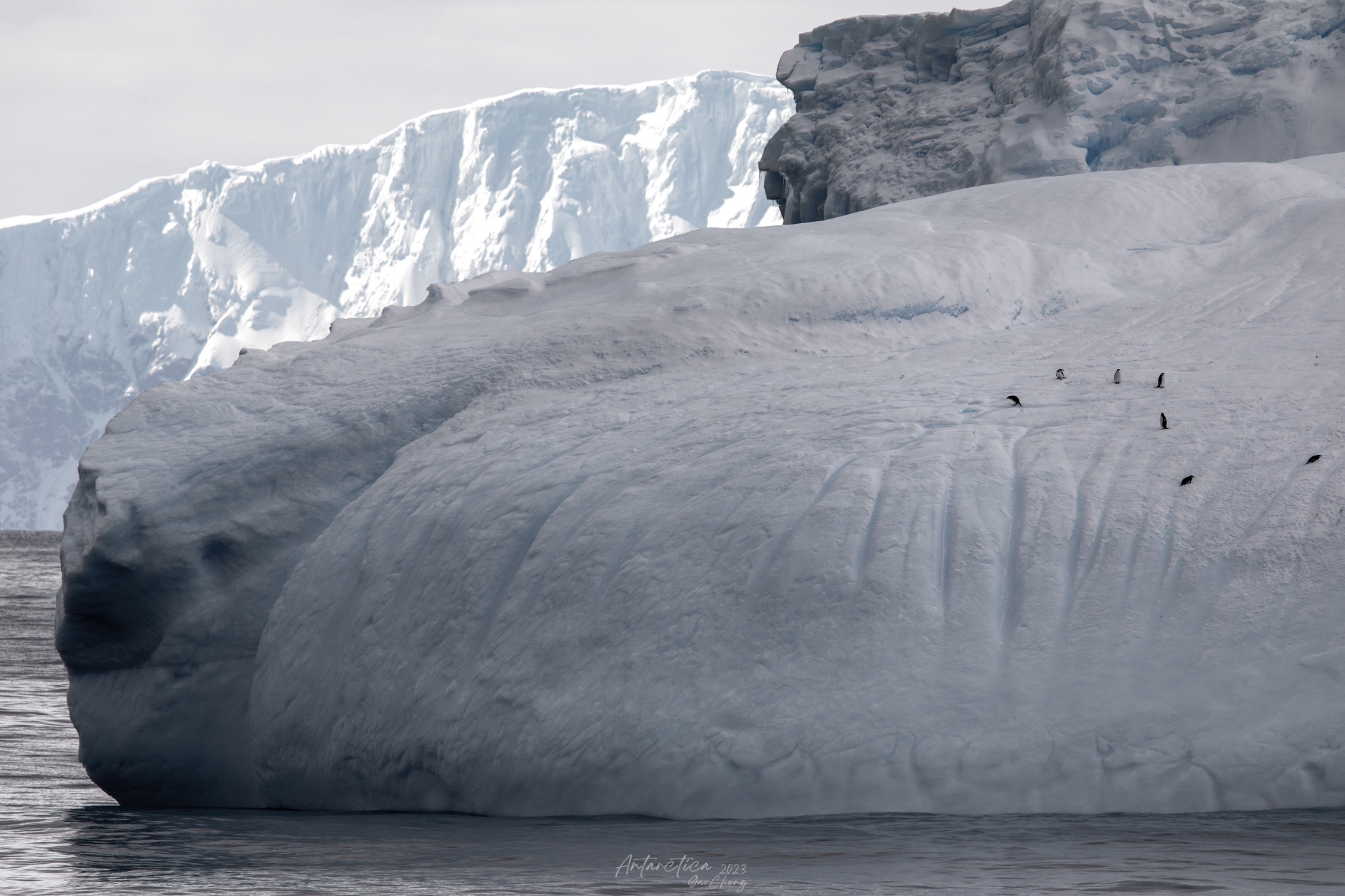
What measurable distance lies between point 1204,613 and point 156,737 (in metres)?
4.47

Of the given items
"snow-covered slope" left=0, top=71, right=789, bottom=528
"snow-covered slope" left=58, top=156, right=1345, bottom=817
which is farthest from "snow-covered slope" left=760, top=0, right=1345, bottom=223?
"snow-covered slope" left=0, top=71, right=789, bottom=528

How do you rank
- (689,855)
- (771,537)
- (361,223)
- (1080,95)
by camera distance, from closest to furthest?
(689,855) → (771,537) → (1080,95) → (361,223)

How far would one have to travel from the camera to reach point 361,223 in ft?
507

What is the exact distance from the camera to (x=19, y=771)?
6.57 m

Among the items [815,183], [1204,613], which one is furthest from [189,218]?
[1204,613]

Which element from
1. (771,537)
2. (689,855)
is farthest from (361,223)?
(689,855)

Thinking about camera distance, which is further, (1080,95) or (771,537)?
(1080,95)

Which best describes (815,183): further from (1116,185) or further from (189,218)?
(189,218)

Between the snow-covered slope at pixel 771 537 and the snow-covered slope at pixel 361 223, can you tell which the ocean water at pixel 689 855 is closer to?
the snow-covered slope at pixel 771 537

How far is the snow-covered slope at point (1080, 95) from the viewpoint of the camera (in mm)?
11555

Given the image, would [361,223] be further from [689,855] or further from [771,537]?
[689,855]

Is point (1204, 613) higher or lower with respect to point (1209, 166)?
lower

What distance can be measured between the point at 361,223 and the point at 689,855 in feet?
519

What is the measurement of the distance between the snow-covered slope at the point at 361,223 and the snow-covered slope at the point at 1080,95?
119363mm
